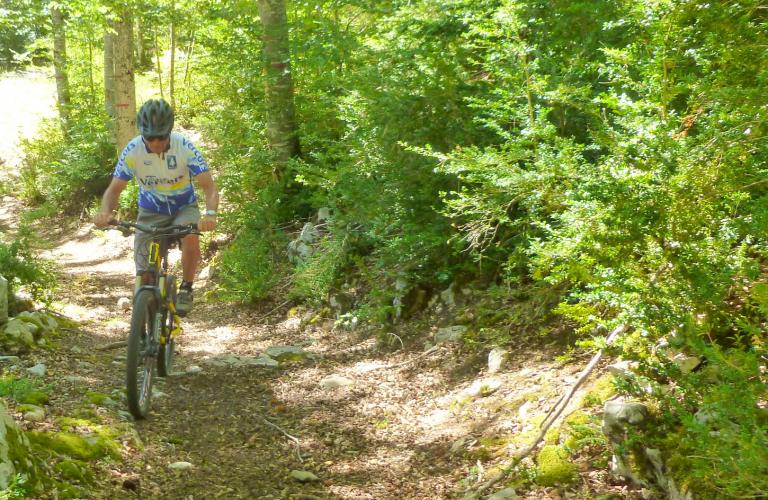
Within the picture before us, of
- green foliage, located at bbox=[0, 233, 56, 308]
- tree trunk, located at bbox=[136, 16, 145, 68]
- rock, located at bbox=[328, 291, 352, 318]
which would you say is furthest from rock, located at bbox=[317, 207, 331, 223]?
tree trunk, located at bbox=[136, 16, 145, 68]

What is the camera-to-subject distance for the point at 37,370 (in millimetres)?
4605

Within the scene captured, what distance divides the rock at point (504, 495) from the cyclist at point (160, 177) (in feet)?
8.97

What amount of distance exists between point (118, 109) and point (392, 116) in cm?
766

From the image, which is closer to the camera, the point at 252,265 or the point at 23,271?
the point at 23,271

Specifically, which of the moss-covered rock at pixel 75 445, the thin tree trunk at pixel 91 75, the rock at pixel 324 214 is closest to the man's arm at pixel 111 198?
the moss-covered rock at pixel 75 445

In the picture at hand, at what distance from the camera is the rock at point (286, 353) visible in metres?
6.27

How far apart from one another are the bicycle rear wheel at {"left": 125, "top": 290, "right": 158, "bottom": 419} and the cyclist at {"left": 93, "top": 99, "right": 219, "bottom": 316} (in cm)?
27

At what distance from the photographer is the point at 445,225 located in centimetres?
566

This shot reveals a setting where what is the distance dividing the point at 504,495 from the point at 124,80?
1074cm

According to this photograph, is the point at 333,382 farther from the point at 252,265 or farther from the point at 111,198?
the point at 252,265

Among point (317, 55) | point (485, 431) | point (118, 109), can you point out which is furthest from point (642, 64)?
point (118, 109)

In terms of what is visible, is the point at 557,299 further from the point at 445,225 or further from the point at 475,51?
the point at 475,51

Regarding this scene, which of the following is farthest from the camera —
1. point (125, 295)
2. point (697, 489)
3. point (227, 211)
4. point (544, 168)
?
point (227, 211)

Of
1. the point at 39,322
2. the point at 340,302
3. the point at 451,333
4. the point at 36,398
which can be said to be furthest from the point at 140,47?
the point at 36,398
